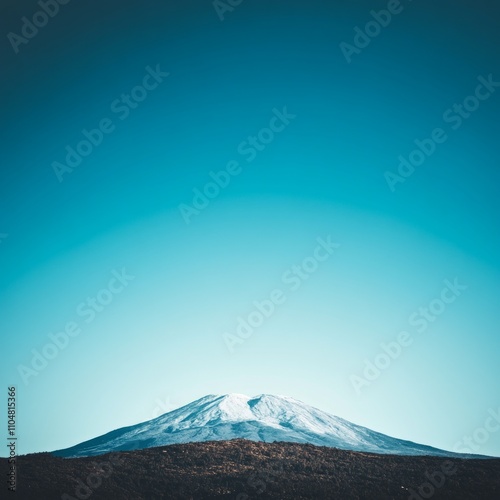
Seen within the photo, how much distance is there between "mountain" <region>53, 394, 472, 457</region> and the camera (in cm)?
9900

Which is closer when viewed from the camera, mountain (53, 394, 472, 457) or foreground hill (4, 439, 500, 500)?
foreground hill (4, 439, 500, 500)

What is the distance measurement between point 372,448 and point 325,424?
17.8 meters

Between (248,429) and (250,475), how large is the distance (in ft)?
218

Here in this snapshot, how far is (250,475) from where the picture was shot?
3988cm

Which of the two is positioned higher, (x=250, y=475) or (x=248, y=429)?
(x=250, y=475)

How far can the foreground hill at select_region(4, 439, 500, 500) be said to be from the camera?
37125mm

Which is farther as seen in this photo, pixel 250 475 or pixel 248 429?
pixel 248 429

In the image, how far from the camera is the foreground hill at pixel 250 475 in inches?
1462

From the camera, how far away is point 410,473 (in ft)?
138

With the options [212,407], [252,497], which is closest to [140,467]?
[252,497]

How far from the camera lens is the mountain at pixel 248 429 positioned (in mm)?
99000

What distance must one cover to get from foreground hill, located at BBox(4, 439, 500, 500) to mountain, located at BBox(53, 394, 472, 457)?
51579 millimetres

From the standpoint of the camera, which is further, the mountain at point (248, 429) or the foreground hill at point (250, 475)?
the mountain at point (248, 429)

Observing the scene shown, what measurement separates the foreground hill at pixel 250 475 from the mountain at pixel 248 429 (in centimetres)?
5158
